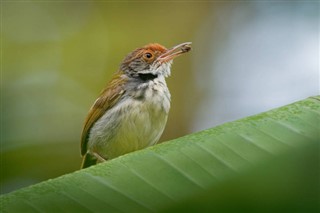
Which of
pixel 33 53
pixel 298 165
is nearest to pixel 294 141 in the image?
pixel 298 165

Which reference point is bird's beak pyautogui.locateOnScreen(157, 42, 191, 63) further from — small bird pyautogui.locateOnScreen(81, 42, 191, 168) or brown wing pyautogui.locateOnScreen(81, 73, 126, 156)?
brown wing pyautogui.locateOnScreen(81, 73, 126, 156)

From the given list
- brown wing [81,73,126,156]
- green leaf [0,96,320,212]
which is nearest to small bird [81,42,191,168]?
brown wing [81,73,126,156]

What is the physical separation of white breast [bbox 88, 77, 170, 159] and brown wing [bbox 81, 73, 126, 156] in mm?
50

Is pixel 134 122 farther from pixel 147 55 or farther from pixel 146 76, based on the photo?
pixel 147 55

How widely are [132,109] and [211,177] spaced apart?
329 centimetres

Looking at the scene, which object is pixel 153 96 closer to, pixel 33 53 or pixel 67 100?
A: pixel 67 100

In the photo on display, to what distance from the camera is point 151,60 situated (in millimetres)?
5199

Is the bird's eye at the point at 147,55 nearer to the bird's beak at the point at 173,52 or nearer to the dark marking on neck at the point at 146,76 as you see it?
the bird's beak at the point at 173,52

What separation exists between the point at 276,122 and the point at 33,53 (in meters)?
6.11

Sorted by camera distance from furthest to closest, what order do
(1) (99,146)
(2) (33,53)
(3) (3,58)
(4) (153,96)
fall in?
(2) (33,53), (3) (3,58), (1) (99,146), (4) (153,96)

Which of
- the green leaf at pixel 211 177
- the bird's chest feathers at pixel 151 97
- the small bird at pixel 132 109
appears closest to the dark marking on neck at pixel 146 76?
the small bird at pixel 132 109

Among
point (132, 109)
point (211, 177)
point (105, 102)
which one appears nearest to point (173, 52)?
point (105, 102)

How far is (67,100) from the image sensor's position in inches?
271

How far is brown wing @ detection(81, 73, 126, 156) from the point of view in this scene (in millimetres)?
4836
